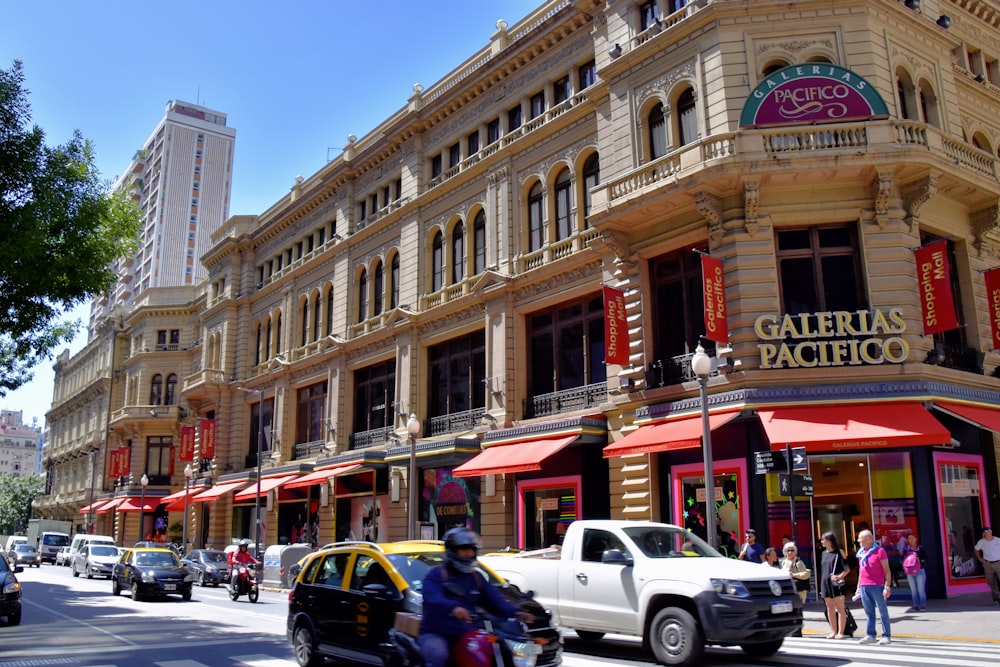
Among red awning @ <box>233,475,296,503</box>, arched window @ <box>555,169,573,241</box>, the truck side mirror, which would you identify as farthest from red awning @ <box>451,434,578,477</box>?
red awning @ <box>233,475,296,503</box>

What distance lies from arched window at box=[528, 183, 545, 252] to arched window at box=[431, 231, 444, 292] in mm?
5392

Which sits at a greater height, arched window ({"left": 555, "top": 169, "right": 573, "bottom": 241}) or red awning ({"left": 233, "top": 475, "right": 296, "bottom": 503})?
arched window ({"left": 555, "top": 169, "right": 573, "bottom": 241})

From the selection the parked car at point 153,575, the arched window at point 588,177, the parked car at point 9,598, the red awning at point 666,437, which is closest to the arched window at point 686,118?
the arched window at point 588,177

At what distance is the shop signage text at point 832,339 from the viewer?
1938cm

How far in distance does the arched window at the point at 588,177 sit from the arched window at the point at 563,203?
0.65m

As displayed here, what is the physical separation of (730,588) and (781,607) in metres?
0.83

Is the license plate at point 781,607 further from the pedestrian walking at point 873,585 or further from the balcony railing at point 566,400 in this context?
the balcony railing at point 566,400

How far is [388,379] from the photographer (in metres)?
35.1

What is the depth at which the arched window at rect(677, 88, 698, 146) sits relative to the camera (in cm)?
2242

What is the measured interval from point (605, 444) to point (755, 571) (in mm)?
12982

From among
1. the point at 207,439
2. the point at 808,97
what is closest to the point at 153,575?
the point at 808,97

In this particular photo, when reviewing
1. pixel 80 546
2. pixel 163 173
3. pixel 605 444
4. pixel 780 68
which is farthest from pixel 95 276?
pixel 163 173

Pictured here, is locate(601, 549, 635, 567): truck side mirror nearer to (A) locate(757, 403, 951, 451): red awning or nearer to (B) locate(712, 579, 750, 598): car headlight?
(B) locate(712, 579, 750, 598): car headlight

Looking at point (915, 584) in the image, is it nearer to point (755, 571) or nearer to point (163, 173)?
point (755, 571)
